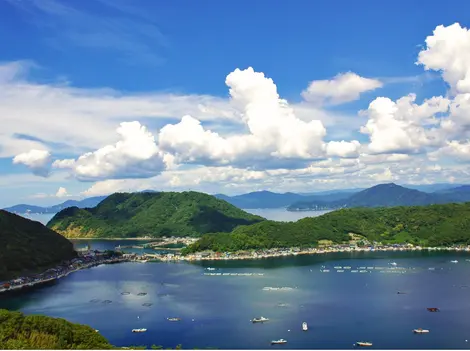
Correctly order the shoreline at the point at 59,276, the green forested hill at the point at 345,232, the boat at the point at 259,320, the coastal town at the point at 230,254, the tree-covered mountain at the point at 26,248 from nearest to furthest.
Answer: the boat at the point at 259,320 → the shoreline at the point at 59,276 → the tree-covered mountain at the point at 26,248 → the coastal town at the point at 230,254 → the green forested hill at the point at 345,232

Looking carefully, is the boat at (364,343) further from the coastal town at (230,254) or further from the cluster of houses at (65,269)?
the coastal town at (230,254)

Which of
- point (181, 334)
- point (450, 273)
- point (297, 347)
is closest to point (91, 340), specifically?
point (181, 334)

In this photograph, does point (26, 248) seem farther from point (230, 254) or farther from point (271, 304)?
point (271, 304)

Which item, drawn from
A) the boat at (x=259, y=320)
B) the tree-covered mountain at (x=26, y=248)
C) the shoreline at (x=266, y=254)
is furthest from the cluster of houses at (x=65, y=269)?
the boat at (x=259, y=320)

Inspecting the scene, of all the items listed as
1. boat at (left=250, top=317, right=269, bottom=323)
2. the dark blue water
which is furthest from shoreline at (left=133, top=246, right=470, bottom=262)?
boat at (left=250, top=317, right=269, bottom=323)

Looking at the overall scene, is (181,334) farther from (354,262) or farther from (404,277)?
(354,262)

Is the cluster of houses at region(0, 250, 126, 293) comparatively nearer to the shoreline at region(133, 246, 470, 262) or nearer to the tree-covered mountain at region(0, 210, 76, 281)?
the tree-covered mountain at region(0, 210, 76, 281)
